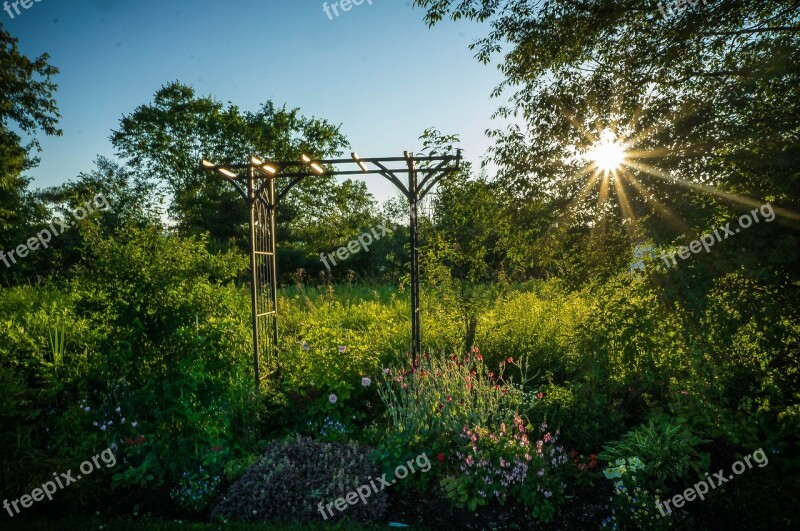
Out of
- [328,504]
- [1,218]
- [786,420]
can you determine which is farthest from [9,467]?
[1,218]

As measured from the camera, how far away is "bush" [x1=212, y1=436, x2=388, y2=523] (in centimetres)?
334

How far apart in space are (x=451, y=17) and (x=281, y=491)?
487cm

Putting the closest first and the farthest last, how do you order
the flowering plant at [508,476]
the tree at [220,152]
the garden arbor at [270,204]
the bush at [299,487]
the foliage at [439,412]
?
1. the flowering plant at [508,476]
2. the bush at [299,487]
3. the foliage at [439,412]
4. the garden arbor at [270,204]
5. the tree at [220,152]

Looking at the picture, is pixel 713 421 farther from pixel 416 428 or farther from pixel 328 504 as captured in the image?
pixel 328 504

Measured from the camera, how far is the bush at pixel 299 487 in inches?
131

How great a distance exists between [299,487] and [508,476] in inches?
58.2

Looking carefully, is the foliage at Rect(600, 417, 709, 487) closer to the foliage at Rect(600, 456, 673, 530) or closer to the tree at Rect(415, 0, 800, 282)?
the foliage at Rect(600, 456, 673, 530)

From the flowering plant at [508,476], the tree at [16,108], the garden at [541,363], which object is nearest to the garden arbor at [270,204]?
the garden at [541,363]

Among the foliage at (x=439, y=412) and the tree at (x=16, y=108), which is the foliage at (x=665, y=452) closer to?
the foliage at (x=439, y=412)

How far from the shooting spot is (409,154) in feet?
17.3

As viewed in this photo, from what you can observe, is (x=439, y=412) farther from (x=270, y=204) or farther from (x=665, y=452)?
(x=270, y=204)

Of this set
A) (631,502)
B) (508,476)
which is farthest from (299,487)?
(631,502)

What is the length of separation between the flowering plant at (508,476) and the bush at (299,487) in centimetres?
59

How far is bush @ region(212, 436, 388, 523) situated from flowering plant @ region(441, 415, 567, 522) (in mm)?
589
